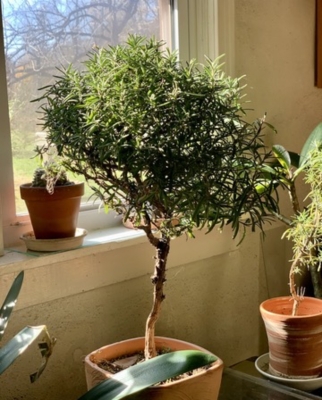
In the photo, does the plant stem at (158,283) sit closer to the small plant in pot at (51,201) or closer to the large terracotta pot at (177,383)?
the large terracotta pot at (177,383)

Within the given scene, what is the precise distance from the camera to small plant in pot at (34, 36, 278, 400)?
0.94 metres

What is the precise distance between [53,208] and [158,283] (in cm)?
29

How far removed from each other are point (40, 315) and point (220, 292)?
568mm

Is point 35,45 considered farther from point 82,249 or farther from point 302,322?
point 302,322

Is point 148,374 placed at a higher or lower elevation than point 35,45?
lower

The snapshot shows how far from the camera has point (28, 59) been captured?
4.36ft

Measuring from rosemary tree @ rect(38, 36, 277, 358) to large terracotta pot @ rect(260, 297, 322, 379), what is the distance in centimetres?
40

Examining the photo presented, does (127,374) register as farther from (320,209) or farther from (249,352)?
(249,352)

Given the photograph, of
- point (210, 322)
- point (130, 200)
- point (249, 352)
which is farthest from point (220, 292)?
point (130, 200)

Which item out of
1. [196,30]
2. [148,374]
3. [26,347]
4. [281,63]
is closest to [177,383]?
[148,374]

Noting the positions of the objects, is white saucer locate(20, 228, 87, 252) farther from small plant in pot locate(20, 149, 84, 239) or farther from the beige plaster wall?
the beige plaster wall

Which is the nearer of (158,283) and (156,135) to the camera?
(156,135)

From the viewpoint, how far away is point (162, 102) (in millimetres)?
951

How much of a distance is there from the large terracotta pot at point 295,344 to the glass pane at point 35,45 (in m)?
0.64
